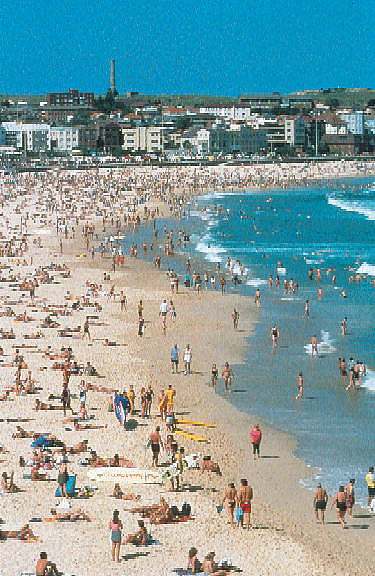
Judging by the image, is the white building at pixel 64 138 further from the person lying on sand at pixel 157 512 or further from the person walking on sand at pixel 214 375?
the person lying on sand at pixel 157 512

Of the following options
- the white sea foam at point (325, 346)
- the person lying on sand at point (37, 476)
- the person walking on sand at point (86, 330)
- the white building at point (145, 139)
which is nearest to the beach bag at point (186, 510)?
the person lying on sand at point (37, 476)

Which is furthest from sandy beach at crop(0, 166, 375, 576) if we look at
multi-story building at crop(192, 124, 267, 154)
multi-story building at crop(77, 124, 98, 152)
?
multi-story building at crop(77, 124, 98, 152)

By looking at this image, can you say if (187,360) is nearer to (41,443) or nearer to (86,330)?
(86,330)

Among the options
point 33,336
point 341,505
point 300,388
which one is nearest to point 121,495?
point 341,505

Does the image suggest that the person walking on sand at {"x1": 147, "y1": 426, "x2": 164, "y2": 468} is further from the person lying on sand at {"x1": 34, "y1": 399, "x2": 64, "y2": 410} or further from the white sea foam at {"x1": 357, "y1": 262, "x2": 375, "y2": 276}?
the white sea foam at {"x1": 357, "y1": 262, "x2": 375, "y2": 276}

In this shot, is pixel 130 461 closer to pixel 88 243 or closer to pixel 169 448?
pixel 169 448

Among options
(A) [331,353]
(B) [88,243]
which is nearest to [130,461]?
(A) [331,353]
